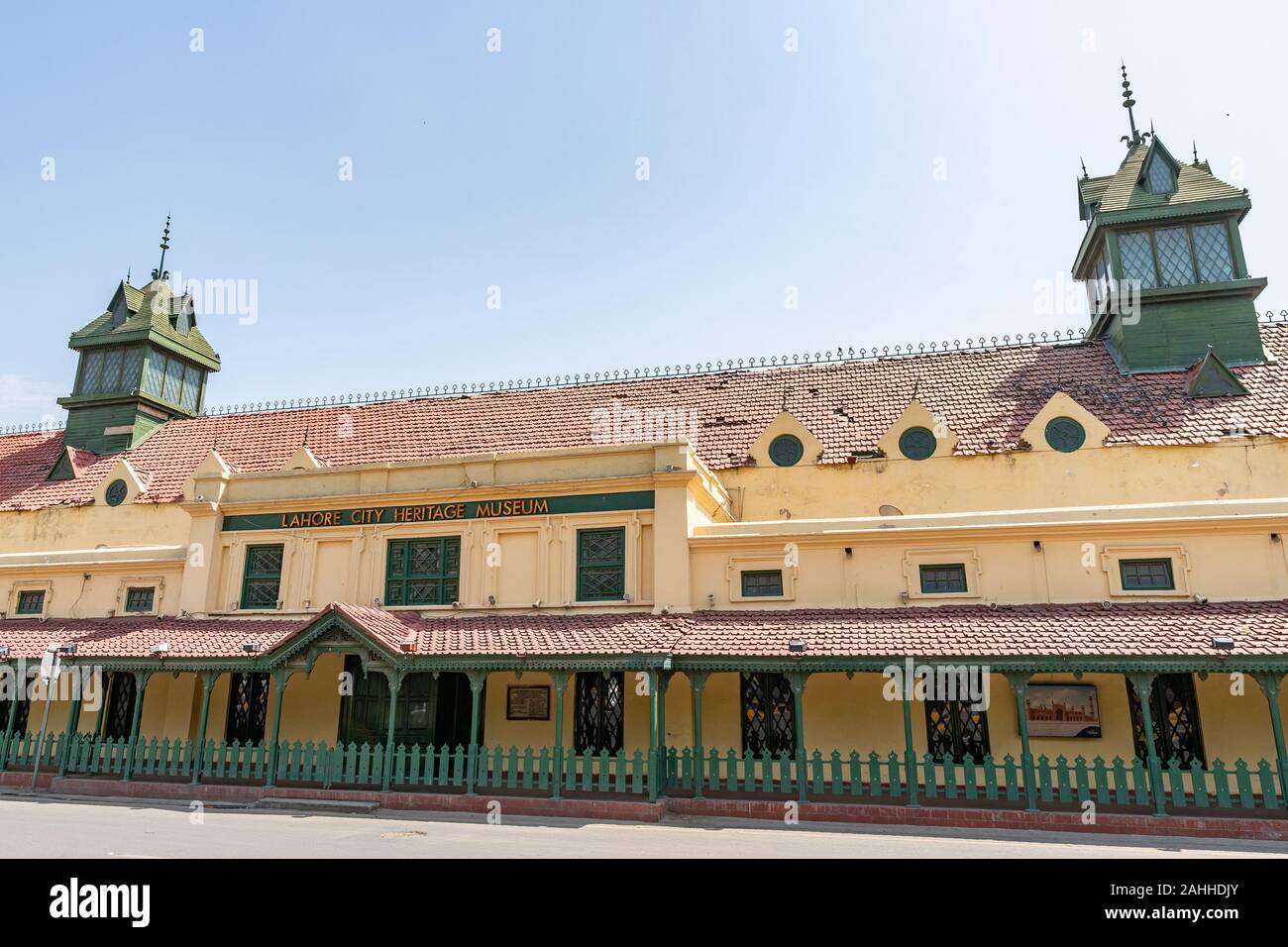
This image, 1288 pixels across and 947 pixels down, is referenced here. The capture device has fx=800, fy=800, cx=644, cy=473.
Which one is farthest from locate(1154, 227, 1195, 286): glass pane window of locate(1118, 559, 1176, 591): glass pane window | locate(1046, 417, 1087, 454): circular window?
locate(1118, 559, 1176, 591): glass pane window

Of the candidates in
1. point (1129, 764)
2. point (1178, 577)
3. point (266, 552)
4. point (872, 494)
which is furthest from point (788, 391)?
point (266, 552)

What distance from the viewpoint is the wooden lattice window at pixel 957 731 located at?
14547mm

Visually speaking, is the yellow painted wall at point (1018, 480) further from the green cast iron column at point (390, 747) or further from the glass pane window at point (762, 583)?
the green cast iron column at point (390, 747)

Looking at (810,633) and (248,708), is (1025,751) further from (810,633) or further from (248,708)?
(248,708)

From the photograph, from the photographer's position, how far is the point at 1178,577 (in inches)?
577

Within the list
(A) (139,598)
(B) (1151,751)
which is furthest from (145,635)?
(B) (1151,751)

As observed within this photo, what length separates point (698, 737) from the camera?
13.8m

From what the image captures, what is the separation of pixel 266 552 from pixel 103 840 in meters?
9.20

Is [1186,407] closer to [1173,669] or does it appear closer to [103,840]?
[1173,669]

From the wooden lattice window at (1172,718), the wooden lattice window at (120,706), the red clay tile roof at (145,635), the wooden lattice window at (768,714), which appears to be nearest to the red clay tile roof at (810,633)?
the red clay tile roof at (145,635)

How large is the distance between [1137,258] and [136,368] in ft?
108

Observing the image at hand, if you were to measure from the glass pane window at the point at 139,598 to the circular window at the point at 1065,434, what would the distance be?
22.1m

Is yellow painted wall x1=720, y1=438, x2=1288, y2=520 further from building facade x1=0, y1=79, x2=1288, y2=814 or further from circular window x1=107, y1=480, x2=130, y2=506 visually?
circular window x1=107, y1=480, x2=130, y2=506

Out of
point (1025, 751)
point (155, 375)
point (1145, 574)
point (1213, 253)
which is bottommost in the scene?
point (1025, 751)
